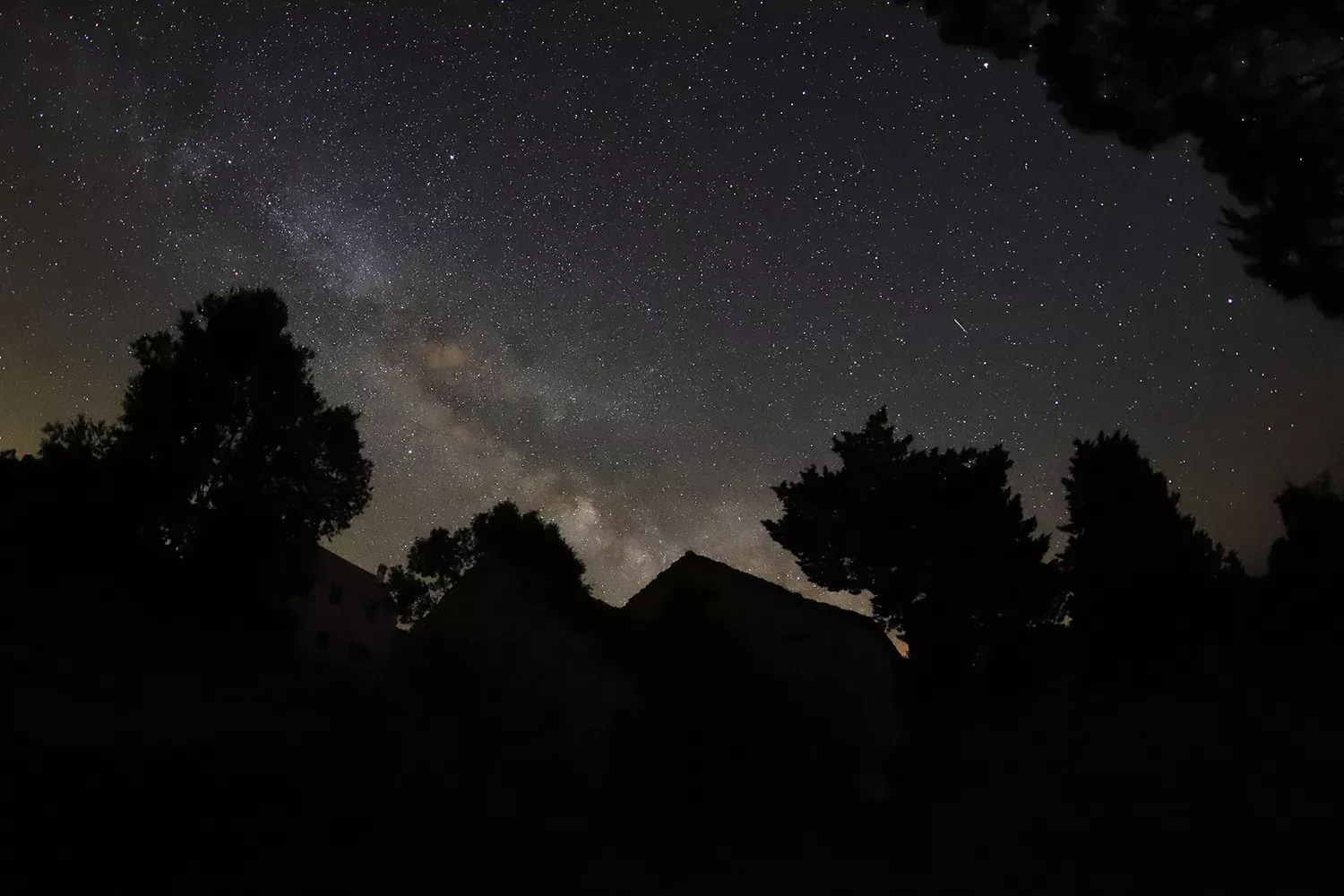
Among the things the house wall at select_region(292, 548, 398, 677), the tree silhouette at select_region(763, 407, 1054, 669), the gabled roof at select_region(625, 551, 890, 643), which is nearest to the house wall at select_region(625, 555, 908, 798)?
the gabled roof at select_region(625, 551, 890, 643)

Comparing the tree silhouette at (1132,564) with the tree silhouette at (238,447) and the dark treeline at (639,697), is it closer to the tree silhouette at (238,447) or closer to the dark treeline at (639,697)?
the dark treeline at (639,697)

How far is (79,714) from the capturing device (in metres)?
A: 16.0

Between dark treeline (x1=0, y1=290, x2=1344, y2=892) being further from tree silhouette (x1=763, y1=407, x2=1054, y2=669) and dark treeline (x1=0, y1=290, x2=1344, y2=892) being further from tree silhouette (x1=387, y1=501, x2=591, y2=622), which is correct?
tree silhouette (x1=387, y1=501, x2=591, y2=622)

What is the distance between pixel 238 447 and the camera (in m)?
29.0

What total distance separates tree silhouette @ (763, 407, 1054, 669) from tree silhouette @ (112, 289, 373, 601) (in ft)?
75.8

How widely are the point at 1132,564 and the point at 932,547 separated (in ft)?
27.9

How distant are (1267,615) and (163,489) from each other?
38.5 metres

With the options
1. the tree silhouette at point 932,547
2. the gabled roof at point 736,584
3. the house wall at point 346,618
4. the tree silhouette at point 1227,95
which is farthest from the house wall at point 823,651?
the house wall at point 346,618

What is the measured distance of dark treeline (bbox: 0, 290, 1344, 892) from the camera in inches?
479

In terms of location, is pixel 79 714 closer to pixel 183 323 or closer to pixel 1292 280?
pixel 183 323

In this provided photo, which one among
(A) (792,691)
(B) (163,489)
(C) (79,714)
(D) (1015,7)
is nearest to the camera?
(D) (1015,7)

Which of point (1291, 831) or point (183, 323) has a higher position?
point (183, 323)

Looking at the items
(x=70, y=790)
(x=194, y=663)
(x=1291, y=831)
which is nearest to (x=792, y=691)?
(x=1291, y=831)

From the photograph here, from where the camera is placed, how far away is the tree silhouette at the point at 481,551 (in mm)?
53625
